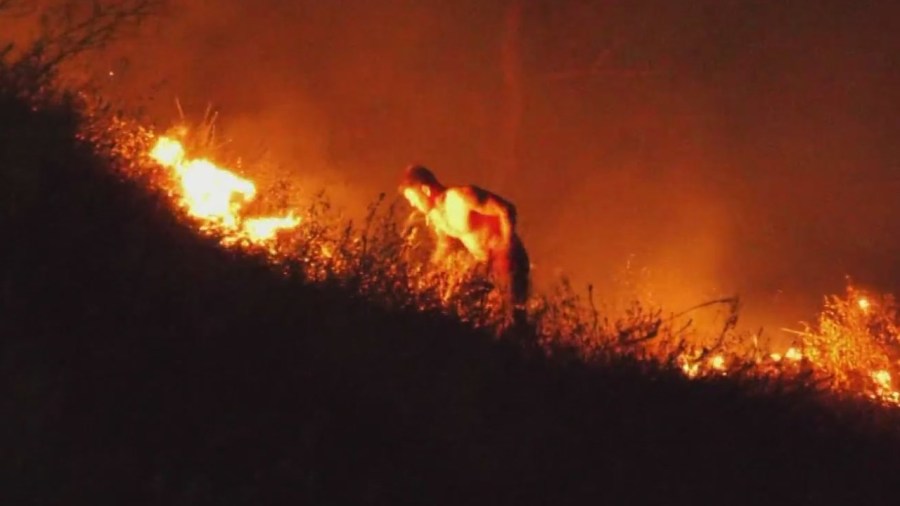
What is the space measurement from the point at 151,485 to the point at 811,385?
3929mm

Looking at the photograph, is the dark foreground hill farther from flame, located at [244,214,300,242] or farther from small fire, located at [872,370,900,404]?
small fire, located at [872,370,900,404]

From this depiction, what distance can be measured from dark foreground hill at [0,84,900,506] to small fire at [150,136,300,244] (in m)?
0.30

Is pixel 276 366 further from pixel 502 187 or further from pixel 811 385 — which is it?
pixel 502 187

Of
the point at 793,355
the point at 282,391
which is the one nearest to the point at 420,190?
the point at 793,355

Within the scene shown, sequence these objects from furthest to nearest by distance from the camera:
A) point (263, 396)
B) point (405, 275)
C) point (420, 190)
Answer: point (420, 190) < point (405, 275) < point (263, 396)

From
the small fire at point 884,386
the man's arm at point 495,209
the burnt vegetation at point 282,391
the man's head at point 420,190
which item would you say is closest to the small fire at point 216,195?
the burnt vegetation at point 282,391

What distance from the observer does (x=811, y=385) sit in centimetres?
659

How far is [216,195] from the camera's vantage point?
6.32m

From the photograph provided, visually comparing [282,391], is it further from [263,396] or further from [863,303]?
[863,303]

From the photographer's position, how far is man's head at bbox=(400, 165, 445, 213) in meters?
8.52

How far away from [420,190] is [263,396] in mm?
3979

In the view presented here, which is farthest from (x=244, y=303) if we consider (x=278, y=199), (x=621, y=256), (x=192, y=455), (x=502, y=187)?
(x=621, y=256)

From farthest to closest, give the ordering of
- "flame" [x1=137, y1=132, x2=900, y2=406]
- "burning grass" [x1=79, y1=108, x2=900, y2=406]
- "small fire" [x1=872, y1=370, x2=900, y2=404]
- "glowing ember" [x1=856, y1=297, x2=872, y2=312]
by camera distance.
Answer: "glowing ember" [x1=856, y1=297, x2=872, y2=312], "small fire" [x1=872, y1=370, x2=900, y2=404], "flame" [x1=137, y1=132, x2=900, y2=406], "burning grass" [x1=79, y1=108, x2=900, y2=406]

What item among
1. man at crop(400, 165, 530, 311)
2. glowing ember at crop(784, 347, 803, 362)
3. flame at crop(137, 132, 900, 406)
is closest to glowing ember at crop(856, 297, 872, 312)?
flame at crop(137, 132, 900, 406)
